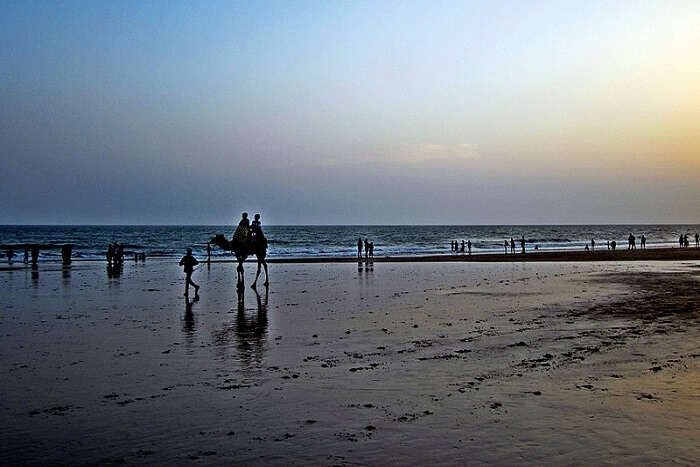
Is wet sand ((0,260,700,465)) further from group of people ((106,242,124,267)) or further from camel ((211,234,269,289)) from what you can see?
group of people ((106,242,124,267))

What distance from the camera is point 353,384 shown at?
9516 millimetres

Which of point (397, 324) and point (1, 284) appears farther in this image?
point (1, 284)

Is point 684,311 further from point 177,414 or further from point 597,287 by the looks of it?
point 177,414

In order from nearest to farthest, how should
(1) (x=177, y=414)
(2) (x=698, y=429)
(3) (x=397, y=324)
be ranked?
(2) (x=698, y=429) → (1) (x=177, y=414) → (3) (x=397, y=324)

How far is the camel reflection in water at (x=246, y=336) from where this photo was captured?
11.7 m

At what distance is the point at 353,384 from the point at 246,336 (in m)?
5.18

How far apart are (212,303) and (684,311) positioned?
1385 centimetres

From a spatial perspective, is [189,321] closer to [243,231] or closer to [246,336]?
[246,336]

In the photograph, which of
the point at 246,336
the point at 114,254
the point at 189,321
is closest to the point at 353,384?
the point at 246,336

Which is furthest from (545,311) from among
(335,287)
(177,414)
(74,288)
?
(74,288)

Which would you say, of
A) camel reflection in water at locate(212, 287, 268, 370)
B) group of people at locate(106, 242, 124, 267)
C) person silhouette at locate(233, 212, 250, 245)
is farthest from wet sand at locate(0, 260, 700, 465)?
group of people at locate(106, 242, 124, 267)

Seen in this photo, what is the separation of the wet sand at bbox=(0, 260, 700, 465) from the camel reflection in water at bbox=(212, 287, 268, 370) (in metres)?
0.07

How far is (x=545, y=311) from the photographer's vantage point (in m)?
18.3

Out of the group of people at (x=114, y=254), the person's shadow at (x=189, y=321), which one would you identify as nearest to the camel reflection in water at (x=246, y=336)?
the person's shadow at (x=189, y=321)
